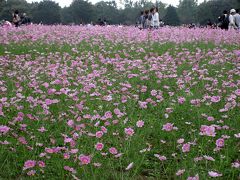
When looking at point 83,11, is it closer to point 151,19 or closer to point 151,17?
point 151,17

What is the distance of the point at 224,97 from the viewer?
5.03 meters

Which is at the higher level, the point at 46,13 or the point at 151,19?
the point at 46,13

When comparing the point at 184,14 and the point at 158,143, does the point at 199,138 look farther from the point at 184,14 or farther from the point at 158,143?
the point at 184,14

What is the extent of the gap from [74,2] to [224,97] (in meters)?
67.8

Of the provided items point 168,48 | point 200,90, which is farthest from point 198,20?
point 200,90

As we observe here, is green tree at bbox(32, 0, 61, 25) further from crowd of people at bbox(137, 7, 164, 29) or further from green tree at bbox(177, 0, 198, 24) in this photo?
crowd of people at bbox(137, 7, 164, 29)

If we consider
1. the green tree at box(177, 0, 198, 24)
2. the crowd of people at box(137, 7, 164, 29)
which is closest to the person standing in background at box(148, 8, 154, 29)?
the crowd of people at box(137, 7, 164, 29)

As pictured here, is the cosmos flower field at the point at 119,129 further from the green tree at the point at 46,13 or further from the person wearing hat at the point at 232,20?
the green tree at the point at 46,13

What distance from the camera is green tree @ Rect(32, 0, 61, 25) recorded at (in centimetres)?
6246

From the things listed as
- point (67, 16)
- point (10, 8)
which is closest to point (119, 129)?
point (10, 8)

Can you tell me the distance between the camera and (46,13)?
62.6m

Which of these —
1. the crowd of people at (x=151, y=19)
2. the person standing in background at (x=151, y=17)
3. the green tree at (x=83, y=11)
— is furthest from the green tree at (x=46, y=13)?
the person standing in background at (x=151, y=17)

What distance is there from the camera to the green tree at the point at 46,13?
6246 centimetres

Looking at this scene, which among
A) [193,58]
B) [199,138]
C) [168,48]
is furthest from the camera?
[168,48]
